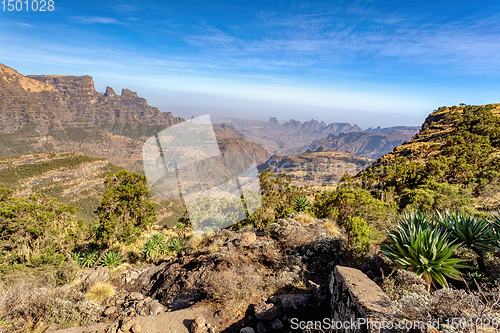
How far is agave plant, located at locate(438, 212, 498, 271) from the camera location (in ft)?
15.2

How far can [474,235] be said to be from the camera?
4.90 meters

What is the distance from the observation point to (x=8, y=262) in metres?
8.17

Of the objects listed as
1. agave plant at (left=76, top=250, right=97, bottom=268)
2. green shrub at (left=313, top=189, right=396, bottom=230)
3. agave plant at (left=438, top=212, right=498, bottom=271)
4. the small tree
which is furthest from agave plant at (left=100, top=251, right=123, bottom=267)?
agave plant at (left=438, top=212, right=498, bottom=271)

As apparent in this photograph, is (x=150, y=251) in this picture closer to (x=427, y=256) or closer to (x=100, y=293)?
(x=100, y=293)

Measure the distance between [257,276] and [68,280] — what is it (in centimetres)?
757

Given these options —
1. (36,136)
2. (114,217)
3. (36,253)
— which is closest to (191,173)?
(114,217)

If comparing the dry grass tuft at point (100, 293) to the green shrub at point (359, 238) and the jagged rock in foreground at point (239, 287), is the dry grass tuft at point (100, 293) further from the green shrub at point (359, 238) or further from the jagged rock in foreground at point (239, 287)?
the green shrub at point (359, 238)

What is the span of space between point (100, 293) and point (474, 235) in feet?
33.3

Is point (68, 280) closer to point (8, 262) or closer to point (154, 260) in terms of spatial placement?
point (8, 262)

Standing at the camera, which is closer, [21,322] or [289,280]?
[21,322]

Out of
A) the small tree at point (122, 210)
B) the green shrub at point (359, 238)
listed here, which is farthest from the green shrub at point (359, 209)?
the small tree at point (122, 210)

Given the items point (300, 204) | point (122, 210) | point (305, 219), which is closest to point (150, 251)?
point (122, 210)

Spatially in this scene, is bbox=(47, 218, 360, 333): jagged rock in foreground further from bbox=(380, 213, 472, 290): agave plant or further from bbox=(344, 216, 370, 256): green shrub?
bbox=(380, 213, 472, 290): agave plant

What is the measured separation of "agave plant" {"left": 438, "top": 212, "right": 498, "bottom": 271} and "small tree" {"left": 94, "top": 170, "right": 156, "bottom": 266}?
11.9 meters
